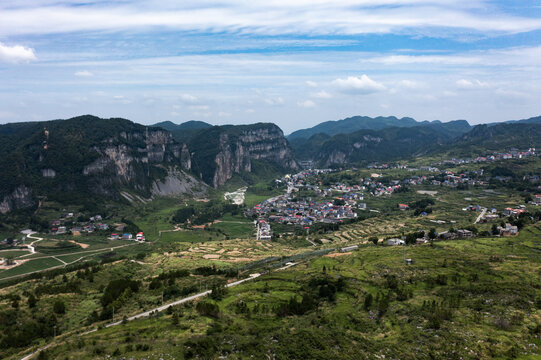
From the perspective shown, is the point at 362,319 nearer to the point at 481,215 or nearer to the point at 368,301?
the point at 368,301

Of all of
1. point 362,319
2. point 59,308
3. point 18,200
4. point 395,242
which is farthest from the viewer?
point 18,200

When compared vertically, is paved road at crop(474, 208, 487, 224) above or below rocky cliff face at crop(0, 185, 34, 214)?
below

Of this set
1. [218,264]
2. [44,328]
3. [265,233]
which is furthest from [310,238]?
[44,328]

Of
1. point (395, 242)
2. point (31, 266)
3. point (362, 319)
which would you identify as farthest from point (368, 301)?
point (31, 266)

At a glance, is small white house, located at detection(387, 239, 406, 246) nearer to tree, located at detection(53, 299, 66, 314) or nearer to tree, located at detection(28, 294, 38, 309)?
tree, located at detection(53, 299, 66, 314)

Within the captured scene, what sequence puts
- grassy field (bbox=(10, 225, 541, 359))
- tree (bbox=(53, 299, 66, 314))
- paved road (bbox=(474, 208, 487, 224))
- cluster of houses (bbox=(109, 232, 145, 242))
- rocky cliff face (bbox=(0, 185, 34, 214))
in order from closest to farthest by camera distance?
1. grassy field (bbox=(10, 225, 541, 359))
2. tree (bbox=(53, 299, 66, 314))
3. paved road (bbox=(474, 208, 487, 224))
4. cluster of houses (bbox=(109, 232, 145, 242))
5. rocky cliff face (bbox=(0, 185, 34, 214))

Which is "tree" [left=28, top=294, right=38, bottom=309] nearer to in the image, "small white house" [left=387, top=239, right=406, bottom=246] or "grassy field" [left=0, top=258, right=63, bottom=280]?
"grassy field" [left=0, top=258, right=63, bottom=280]

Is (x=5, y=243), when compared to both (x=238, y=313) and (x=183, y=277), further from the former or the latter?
(x=238, y=313)

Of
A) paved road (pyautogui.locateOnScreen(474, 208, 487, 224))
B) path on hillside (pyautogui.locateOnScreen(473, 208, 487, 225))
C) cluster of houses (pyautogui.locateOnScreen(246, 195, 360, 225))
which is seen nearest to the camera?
path on hillside (pyautogui.locateOnScreen(473, 208, 487, 225))

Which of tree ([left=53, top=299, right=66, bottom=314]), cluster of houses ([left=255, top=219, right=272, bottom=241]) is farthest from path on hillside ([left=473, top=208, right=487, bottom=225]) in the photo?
tree ([left=53, top=299, right=66, bottom=314])

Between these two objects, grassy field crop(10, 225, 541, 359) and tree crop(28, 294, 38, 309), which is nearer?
grassy field crop(10, 225, 541, 359)

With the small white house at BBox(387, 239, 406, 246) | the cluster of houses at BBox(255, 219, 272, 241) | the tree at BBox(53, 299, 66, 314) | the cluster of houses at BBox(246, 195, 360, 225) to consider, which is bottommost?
the cluster of houses at BBox(255, 219, 272, 241)
